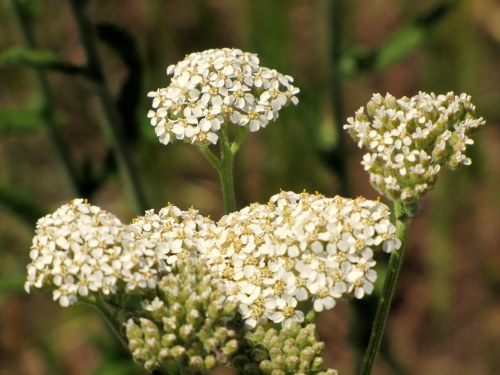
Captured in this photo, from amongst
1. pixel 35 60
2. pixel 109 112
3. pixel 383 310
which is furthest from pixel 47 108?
pixel 383 310

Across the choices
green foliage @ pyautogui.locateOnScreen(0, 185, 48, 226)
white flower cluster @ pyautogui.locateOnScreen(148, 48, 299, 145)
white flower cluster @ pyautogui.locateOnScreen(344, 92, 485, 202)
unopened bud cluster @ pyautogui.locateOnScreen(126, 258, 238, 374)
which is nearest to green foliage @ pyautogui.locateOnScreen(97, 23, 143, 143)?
green foliage @ pyautogui.locateOnScreen(0, 185, 48, 226)

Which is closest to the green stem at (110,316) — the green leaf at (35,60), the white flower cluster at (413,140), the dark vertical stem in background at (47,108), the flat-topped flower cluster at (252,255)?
the flat-topped flower cluster at (252,255)

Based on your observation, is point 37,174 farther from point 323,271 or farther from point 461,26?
point 323,271

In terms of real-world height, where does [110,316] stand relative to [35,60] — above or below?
below

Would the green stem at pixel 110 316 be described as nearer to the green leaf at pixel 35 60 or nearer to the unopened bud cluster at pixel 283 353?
the unopened bud cluster at pixel 283 353

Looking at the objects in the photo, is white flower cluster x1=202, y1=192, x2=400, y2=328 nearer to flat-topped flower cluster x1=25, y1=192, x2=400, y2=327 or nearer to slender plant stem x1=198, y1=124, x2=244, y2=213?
flat-topped flower cluster x1=25, y1=192, x2=400, y2=327

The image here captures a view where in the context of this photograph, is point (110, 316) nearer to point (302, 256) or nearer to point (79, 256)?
point (79, 256)

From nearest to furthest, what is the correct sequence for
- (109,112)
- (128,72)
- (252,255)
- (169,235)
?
(252,255)
(169,235)
(109,112)
(128,72)

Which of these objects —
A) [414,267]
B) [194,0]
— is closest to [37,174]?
[194,0]
